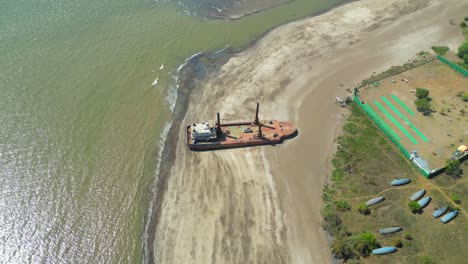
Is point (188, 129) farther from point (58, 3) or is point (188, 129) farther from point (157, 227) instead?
point (58, 3)

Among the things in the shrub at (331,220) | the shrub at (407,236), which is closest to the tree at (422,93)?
the shrub at (407,236)

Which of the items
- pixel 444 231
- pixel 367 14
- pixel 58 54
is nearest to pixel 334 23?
pixel 367 14

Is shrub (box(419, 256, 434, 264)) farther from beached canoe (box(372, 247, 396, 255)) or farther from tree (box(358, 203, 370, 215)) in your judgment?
tree (box(358, 203, 370, 215))

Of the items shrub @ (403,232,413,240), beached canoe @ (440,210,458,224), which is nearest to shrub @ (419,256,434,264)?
shrub @ (403,232,413,240)

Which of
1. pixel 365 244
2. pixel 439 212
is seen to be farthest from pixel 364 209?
pixel 439 212

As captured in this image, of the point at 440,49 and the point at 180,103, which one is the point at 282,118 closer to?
the point at 180,103
